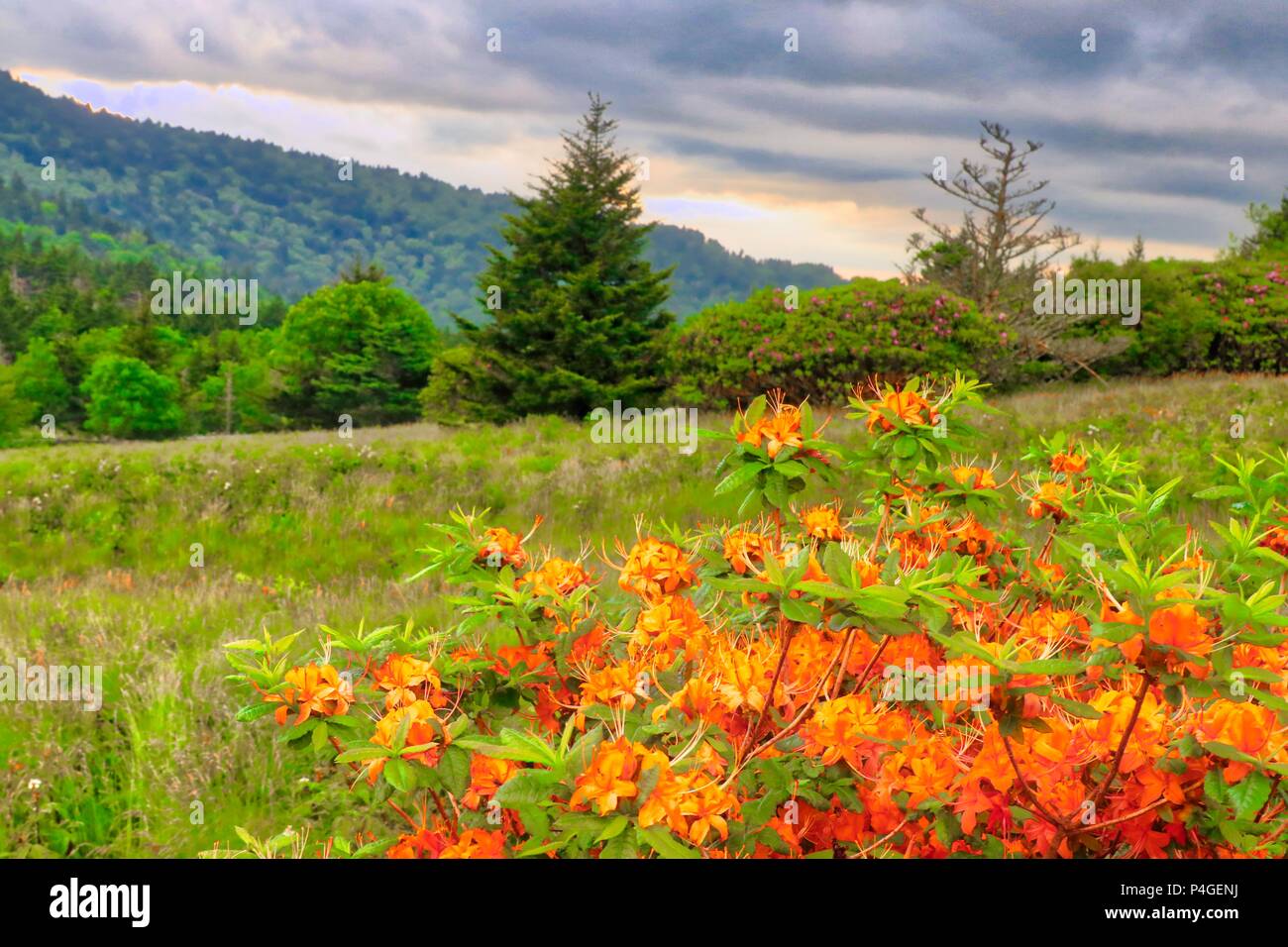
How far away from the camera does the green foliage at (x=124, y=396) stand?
62188mm

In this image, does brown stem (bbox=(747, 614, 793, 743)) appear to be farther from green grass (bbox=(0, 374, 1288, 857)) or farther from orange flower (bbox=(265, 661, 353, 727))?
green grass (bbox=(0, 374, 1288, 857))

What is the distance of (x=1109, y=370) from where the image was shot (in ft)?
65.1

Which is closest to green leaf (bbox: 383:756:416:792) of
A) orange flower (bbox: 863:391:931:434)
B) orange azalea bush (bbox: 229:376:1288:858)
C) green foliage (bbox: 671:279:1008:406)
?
orange azalea bush (bbox: 229:376:1288:858)

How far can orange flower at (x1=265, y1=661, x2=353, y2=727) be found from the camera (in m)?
1.80

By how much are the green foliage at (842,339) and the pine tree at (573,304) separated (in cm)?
407

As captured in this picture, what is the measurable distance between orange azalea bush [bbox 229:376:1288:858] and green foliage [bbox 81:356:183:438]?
227 ft

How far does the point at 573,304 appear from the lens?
20.8m

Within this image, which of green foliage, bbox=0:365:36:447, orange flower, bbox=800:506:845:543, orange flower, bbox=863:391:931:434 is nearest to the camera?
orange flower, bbox=800:506:845:543

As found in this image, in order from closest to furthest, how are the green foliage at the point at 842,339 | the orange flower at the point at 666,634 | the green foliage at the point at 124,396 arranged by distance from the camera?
the orange flower at the point at 666,634
the green foliage at the point at 842,339
the green foliage at the point at 124,396

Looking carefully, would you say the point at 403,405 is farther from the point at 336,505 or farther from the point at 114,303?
the point at 114,303

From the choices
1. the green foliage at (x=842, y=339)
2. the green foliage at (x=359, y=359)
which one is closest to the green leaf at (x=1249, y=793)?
the green foliage at (x=842, y=339)

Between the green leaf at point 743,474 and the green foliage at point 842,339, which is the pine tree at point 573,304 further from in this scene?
the green leaf at point 743,474
